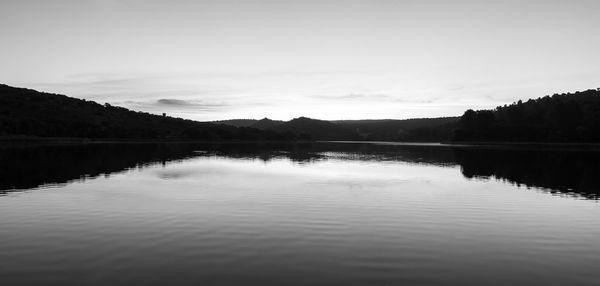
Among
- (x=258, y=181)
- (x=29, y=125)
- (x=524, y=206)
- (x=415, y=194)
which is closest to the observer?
(x=524, y=206)

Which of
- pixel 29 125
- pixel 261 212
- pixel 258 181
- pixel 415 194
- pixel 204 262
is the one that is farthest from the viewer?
pixel 29 125

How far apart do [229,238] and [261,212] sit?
690 centimetres

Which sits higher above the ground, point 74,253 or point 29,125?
point 29,125

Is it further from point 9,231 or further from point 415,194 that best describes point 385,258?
point 415,194

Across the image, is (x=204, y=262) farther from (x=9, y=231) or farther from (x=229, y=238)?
(x=9, y=231)

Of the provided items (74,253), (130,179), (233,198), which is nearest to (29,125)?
(130,179)

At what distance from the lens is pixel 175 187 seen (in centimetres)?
3625

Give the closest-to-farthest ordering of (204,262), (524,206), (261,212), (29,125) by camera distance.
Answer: (204,262)
(261,212)
(524,206)
(29,125)

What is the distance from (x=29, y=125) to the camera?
152875mm

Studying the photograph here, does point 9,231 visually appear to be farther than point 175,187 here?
No

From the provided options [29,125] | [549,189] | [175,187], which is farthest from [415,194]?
[29,125]

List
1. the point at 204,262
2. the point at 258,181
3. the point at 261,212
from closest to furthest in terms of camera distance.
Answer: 1. the point at 204,262
2. the point at 261,212
3. the point at 258,181

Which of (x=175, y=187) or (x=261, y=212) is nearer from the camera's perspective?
(x=261, y=212)

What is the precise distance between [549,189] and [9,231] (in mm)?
39941
